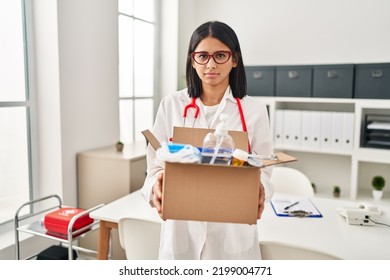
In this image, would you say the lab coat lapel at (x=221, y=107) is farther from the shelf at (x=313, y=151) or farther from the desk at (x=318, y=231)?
the shelf at (x=313, y=151)

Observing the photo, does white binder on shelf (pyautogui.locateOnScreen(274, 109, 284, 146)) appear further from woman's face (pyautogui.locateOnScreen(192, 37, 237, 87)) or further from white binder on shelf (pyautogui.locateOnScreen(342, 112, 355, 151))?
woman's face (pyautogui.locateOnScreen(192, 37, 237, 87))

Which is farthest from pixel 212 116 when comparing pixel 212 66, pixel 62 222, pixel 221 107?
pixel 62 222

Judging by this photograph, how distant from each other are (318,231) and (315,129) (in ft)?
3.92

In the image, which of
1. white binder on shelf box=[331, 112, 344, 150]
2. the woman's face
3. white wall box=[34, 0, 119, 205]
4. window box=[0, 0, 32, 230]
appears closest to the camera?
the woman's face

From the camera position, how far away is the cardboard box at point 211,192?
27.0 inches

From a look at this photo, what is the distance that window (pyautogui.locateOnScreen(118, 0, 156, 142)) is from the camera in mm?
2443

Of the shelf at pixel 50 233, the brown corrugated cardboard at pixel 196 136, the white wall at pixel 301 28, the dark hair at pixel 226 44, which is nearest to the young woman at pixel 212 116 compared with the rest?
the dark hair at pixel 226 44

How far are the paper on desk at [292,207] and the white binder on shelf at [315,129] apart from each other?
2.62ft

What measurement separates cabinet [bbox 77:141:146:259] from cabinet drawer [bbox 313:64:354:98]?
47.3 inches

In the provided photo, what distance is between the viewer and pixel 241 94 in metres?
0.95

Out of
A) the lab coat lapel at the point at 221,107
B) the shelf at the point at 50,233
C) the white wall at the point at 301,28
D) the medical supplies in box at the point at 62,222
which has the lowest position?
the shelf at the point at 50,233

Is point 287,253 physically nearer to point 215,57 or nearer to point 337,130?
point 215,57

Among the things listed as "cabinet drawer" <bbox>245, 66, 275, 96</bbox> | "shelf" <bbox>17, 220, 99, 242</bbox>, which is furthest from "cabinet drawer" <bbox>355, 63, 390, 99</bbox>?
"shelf" <bbox>17, 220, 99, 242</bbox>
